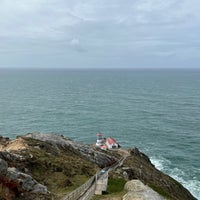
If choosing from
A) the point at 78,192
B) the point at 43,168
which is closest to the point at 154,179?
the point at 43,168

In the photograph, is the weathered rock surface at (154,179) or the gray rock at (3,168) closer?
the gray rock at (3,168)

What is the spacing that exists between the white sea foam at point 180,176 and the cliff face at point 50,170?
28.9 ft

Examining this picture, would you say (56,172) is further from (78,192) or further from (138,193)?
(138,193)

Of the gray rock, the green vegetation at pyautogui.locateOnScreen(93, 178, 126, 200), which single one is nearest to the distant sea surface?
the green vegetation at pyautogui.locateOnScreen(93, 178, 126, 200)

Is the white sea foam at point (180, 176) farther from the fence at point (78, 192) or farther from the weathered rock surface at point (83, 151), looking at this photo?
the fence at point (78, 192)

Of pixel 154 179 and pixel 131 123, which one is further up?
→ pixel 154 179

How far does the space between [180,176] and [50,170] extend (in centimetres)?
4107

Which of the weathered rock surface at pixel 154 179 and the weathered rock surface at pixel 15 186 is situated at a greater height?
the weathered rock surface at pixel 15 186

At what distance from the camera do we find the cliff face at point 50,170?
26.0 metres

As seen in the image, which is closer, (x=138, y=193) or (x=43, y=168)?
(x=138, y=193)

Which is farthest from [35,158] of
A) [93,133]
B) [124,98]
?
[124,98]

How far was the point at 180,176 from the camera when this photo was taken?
6775 centimetres

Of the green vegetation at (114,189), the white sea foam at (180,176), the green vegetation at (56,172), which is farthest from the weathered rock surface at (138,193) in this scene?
the white sea foam at (180,176)

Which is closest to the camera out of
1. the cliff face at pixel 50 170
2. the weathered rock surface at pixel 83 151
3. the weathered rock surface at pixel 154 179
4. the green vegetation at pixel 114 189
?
the cliff face at pixel 50 170
